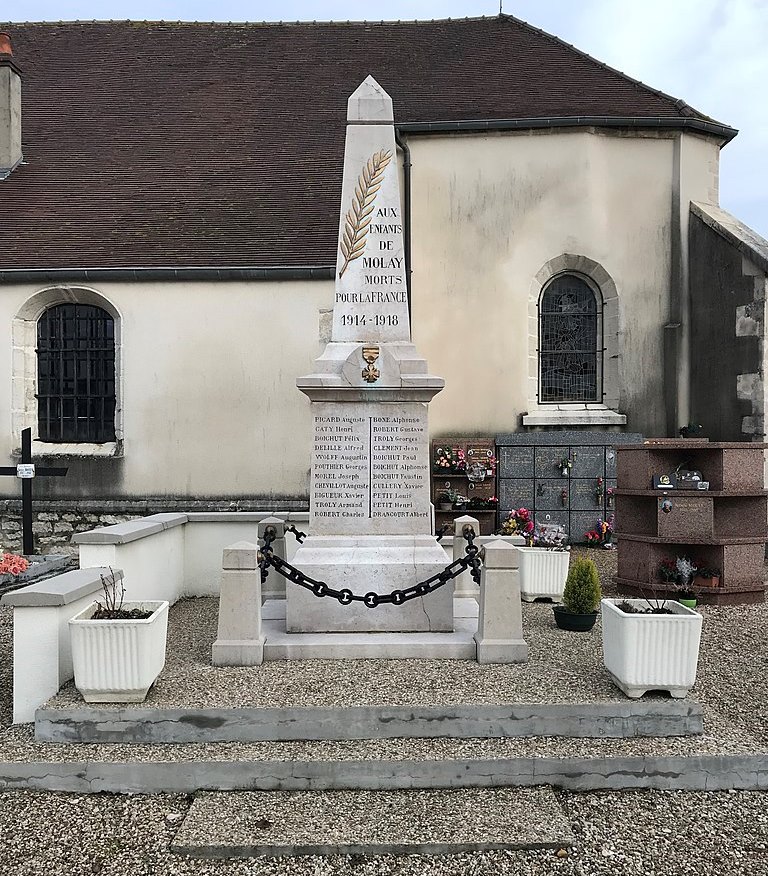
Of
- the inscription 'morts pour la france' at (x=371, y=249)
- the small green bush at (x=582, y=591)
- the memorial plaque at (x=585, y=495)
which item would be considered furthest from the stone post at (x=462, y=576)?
the memorial plaque at (x=585, y=495)

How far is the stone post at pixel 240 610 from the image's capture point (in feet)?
17.7

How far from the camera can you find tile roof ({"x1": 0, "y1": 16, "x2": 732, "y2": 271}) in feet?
41.7

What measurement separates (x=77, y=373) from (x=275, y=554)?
6.77 metres

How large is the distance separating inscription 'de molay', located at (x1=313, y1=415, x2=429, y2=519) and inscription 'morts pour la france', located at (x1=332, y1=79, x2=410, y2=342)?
754 millimetres

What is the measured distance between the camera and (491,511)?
11859 millimetres

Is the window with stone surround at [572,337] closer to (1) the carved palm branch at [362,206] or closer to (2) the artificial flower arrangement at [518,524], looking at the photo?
(2) the artificial flower arrangement at [518,524]

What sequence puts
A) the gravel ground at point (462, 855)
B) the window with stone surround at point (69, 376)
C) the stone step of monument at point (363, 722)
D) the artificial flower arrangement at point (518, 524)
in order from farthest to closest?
the window with stone surround at point (69, 376), the artificial flower arrangement at point (518, 524), the stone step of monument at point (363, 722), the gravel ground at point (462, 855)

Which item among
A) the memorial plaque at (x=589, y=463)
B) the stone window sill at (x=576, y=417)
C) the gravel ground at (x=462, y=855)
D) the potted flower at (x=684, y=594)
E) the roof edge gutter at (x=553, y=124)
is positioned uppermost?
the roof edge gutter at (x=553, y=124)

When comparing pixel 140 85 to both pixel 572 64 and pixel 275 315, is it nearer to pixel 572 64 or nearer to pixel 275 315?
pixel 275 315

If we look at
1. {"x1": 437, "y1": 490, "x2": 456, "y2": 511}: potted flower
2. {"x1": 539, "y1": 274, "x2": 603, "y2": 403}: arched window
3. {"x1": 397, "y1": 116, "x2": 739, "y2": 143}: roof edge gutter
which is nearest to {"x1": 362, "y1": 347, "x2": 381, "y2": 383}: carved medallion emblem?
{"x1": 437, "y1": 490, "x2": 456, "y2": 511}: potted flower

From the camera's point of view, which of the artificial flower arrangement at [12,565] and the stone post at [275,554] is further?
the artificial flower arrangement at [12,565]

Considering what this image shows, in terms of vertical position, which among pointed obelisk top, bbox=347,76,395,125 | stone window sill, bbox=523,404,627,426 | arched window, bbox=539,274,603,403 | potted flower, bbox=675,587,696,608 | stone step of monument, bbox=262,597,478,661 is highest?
pointed obelisk top, bbox=347,76,395,125

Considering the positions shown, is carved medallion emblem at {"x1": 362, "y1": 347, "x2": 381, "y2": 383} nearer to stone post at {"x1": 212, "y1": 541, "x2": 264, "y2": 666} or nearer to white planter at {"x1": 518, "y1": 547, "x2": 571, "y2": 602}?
stone post at {"x1": 212, "y1": 541, "x2": 264, "y2": 666}

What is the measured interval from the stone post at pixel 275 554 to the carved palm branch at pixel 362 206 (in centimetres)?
279
